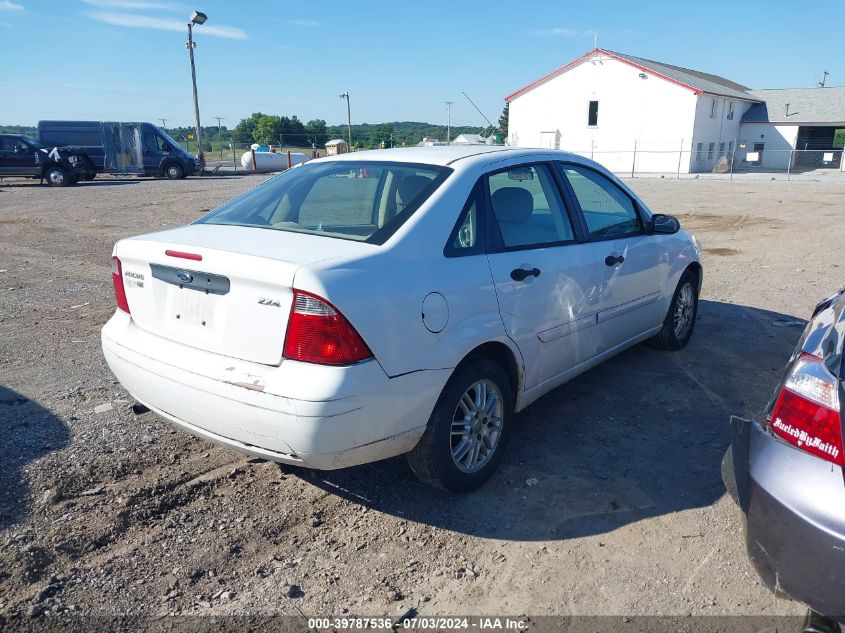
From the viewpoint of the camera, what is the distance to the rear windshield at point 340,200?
333 centimetres

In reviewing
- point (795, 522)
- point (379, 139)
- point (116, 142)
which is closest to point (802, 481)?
point (795, 522)

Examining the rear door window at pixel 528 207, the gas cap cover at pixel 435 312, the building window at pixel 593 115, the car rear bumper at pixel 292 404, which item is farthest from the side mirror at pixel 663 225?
the building window at pixel 593 115

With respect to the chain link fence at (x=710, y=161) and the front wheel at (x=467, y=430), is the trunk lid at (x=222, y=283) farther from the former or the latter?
the chain link fence at (x=710, y=161)

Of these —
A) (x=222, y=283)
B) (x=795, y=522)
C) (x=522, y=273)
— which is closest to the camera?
(x=795, y=522)

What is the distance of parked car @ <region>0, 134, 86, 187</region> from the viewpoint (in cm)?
2584

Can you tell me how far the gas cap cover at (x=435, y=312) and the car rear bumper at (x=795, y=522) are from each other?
1.37 m

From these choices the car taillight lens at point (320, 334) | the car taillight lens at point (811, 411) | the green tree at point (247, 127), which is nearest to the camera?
the car taillight lens at point (811, 411)

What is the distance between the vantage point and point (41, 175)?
2616cm

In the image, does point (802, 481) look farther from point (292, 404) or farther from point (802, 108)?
point (802, 108)

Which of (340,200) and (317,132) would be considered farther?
(317,132)

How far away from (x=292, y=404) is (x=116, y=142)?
3168 cm

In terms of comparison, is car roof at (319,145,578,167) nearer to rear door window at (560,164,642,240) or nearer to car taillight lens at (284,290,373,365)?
rear door window at (560,164,642,240)

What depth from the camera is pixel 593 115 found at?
141 feet

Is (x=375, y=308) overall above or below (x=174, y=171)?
above
